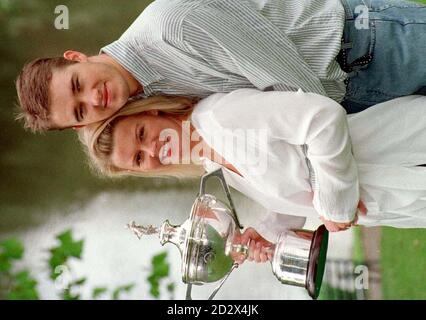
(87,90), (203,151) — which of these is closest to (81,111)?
(87,90)

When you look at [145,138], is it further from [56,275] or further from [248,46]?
[56,275]

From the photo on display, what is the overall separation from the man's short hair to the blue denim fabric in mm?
333

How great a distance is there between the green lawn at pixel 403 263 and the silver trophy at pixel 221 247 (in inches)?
18.5

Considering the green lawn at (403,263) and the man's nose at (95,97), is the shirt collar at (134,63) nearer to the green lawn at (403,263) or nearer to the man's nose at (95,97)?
the man's nose at (95,97)

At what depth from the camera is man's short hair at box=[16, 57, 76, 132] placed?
691 mm

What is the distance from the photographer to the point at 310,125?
613 millimetres

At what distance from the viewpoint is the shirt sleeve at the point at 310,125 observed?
61 cm

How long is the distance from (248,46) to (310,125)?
0.11 meters

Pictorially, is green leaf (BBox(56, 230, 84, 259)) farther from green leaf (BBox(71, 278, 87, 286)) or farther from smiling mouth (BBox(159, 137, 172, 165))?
smiling mouth (BBox(159, 137, 172, 165))

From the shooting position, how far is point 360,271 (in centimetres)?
125

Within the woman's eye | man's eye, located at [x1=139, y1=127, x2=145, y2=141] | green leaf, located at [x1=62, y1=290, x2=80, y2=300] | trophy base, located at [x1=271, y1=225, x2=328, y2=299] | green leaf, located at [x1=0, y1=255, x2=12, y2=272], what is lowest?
green leaf, located at [x1=62, y1=290, x2=80, y2=300]

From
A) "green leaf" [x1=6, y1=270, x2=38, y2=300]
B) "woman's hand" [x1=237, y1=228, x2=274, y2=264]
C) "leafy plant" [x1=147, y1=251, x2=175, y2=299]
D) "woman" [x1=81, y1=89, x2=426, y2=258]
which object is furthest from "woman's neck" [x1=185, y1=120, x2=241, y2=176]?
"green leaf" [x1=6, y1=270, x2=38, y2=300]

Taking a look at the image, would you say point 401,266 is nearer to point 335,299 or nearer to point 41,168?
point 335,299
